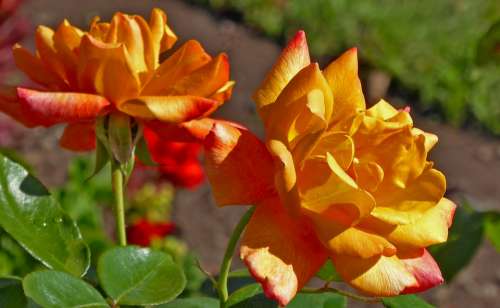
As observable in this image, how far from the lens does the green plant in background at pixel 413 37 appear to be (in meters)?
3.91

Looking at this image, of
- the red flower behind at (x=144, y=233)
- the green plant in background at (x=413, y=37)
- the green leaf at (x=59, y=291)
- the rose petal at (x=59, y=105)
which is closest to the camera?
the green leaf at (x=59, y=291)

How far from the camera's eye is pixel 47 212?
0.68 metres

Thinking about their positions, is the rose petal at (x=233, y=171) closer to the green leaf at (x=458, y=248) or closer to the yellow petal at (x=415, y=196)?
the yellow petal at (x=415, y=196)

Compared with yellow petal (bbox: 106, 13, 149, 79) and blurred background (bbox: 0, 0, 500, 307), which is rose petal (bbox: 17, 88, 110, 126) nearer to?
yellow petal (bbox: 106, 13, 149, 79)

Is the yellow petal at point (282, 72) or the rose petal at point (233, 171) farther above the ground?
the yellow petal at point (282, 72)

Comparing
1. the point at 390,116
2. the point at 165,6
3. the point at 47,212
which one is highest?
the point at 390,116

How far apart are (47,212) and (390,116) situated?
24 cm

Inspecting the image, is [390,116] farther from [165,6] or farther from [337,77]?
[165,6]

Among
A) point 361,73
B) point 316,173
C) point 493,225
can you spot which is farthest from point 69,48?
point 361,73

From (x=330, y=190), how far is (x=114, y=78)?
192 millimetres

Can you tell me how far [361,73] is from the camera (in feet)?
12.9

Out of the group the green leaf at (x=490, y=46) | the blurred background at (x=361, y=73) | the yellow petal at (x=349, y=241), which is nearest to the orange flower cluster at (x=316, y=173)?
the yellow petal at (x=349, y=241)

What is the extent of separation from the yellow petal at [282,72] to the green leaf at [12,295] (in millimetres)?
193

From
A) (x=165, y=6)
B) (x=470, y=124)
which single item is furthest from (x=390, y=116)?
(x=165, y=6)
